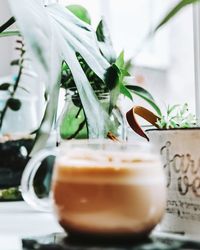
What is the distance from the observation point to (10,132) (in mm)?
983

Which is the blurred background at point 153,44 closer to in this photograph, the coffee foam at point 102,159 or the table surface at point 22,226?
the table surface at point 22,226

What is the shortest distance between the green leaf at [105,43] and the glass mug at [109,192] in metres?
0.34

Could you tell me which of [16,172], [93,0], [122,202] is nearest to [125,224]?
[122,202]

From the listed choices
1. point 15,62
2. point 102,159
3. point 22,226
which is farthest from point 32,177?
point 15,62

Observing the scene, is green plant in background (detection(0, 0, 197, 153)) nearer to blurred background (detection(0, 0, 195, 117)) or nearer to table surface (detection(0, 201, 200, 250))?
table surface (detection(0, 201, 200, 250))

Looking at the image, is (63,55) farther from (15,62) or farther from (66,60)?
(15,62)

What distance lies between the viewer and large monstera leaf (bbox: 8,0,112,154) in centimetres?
48

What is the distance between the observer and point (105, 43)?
807 millimetres

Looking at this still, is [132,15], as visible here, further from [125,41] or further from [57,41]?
[57,41]

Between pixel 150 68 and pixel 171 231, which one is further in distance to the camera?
pixel 150 68

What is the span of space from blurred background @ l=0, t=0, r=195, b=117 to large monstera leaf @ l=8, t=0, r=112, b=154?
0.36 metres

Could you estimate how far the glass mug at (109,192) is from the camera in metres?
0.42

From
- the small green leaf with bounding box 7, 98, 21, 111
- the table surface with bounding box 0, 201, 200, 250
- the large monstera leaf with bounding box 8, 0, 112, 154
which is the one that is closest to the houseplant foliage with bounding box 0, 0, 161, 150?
the large monstera leaf with bounding box 8, 0, 112, 154

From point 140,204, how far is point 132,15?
93 centimetres
